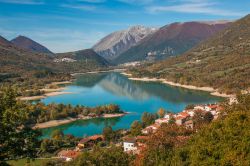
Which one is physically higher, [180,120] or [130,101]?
[180,120]

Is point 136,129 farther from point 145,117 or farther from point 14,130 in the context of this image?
point 14,130

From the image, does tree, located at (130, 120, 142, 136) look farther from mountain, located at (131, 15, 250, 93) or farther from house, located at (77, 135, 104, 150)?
mountain, located at (131, 15, 250, 93)

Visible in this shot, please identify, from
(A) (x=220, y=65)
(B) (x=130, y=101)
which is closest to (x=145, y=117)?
(B) (x=130, y=101)

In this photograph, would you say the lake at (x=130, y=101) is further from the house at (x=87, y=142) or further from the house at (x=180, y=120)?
the house at (x=180, y=120)

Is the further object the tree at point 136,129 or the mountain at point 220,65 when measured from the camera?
the mountain at point 220,65

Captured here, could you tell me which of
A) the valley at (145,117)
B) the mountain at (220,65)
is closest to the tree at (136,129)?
the valley at (145,117)

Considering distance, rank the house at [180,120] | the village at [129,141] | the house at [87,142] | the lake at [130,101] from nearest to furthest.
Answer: the village at [129,141]
the house at [87,142]
the house at [180,120]
the lake at [130,101]
